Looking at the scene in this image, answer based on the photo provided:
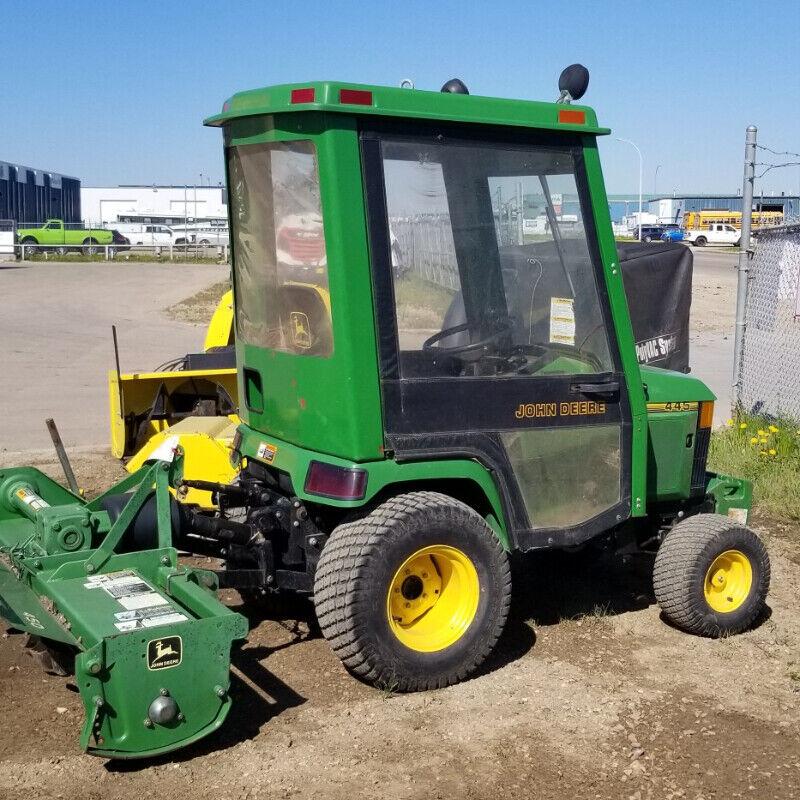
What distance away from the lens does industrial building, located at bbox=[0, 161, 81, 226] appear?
63.8 meters

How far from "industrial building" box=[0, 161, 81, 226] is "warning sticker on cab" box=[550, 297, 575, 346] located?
5723 cm

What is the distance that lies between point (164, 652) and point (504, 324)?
190 cm

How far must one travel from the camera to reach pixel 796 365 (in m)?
A: 9.33

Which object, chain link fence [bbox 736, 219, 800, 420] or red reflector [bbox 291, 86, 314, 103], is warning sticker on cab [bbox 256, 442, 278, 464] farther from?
chain link fence [bbox 736, 219, 800, 420]

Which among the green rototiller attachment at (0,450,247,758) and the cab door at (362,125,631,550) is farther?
the cab door at (362,125,631,550)

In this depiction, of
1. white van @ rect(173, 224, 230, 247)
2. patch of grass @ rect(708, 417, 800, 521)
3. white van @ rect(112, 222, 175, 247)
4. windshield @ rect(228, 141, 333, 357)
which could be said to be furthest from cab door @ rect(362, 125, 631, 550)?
white van @ rect(112, 222, 175, 247)

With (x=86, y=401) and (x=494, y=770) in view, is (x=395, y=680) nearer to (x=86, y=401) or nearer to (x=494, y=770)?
(x=494, y=770)

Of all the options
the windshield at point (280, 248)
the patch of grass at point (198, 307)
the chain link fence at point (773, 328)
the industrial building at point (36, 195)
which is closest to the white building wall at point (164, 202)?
the industrial building at point (36, 195)

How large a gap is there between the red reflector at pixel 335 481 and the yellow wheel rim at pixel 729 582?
76.6 inches

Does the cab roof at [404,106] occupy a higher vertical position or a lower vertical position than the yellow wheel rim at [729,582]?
higher

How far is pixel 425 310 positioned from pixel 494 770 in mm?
1750

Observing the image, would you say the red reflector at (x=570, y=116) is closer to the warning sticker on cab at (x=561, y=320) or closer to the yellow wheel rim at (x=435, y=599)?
Answer: the warning sticker on cab at (x=561, y=320)

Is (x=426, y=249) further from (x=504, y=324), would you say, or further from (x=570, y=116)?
(x=570, y=116)

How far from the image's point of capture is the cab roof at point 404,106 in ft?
13.0
